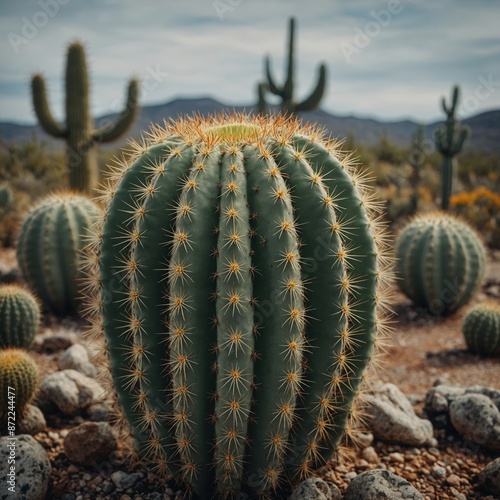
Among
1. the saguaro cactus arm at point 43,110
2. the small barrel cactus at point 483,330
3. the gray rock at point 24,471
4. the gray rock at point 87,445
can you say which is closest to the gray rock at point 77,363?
the gray rock at point 87,445

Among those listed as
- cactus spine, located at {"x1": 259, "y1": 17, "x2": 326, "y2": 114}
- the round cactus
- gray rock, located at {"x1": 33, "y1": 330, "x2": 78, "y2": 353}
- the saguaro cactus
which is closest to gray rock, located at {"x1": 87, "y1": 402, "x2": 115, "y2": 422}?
the round cactus

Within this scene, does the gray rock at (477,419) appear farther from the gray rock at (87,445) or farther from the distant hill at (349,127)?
the distant hill at (349,127)

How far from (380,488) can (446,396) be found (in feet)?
5.12

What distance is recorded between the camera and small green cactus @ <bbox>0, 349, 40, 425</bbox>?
3.49 metres

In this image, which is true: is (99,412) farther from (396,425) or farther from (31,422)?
(396,425)

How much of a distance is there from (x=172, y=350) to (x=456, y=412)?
221 cm

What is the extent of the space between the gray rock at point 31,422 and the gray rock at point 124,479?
0.78 metres

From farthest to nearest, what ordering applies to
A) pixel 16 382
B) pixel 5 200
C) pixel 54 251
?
1. pixel 5 200
2. pixel 54 251
3. pixel 16 382

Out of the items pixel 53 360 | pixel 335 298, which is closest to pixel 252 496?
pixel 335 298

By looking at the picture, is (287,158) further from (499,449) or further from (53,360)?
(53,360)

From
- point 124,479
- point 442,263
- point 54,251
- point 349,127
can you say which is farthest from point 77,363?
point 349,127

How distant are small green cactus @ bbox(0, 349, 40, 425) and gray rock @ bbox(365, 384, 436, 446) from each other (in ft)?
7.30

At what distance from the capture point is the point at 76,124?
10969 millimetres

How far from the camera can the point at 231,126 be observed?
3.06 m
